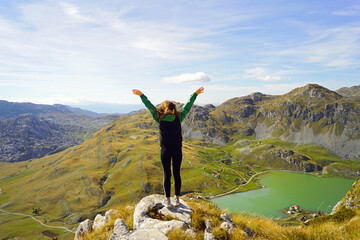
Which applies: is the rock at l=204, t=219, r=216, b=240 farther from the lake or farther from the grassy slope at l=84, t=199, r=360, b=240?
the lake

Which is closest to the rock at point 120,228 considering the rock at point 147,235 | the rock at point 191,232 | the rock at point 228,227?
the rock at point 147,235

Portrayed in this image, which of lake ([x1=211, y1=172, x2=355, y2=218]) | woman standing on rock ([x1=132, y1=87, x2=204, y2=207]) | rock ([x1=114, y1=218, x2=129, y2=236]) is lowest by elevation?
lake ([x1=211, y1=172, x2=355, y2=218])

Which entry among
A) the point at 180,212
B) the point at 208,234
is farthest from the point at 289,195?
the point at 208,234

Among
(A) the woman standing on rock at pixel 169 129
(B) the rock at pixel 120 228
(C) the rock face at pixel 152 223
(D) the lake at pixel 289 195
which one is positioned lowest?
(D) the lake at pixel 289 195

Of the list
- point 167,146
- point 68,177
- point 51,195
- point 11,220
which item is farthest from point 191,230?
point 68,177

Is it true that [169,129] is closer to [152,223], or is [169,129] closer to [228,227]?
[152,223]

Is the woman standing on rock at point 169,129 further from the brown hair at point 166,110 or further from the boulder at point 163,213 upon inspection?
the boulder at point 163,213

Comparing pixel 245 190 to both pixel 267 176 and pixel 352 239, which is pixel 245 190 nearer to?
pixel 267 176

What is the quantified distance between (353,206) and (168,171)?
12.9 meters

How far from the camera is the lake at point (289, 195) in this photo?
434 feet

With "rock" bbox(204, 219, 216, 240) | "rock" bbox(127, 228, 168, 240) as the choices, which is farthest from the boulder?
"rock" bbox(204, 219, 216, 240)

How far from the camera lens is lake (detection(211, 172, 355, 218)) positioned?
434ft

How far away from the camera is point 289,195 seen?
152 m

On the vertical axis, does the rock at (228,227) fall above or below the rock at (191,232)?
above
